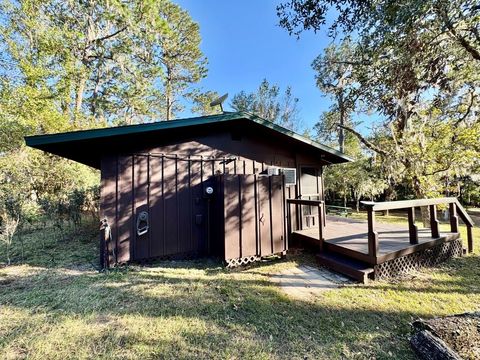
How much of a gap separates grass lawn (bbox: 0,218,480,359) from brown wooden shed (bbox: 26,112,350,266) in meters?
0.55

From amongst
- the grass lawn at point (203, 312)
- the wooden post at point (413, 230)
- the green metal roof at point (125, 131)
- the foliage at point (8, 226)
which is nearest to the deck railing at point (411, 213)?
the wooden post at point (413, 230)

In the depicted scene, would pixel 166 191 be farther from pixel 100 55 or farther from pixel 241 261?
pixel 100 55

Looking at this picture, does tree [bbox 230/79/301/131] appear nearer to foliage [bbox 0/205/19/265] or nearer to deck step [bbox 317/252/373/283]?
deck step [bbox 317/252/373/283]

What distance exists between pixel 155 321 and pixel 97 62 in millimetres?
13331

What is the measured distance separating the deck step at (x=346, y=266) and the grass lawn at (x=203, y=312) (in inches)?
8.5

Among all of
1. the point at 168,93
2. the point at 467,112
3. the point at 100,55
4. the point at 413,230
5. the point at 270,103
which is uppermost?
the point at 270,103

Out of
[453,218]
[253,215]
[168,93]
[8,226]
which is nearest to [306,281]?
[253,215]

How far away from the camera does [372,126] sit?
11.6 meters

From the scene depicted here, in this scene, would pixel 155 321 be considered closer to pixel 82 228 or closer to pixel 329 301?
pixel 329 301

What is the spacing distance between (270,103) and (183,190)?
1714 centimetres

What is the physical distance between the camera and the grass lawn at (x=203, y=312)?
2287 millimetres

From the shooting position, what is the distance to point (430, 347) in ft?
7.09

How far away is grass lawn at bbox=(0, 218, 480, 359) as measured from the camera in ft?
7.50

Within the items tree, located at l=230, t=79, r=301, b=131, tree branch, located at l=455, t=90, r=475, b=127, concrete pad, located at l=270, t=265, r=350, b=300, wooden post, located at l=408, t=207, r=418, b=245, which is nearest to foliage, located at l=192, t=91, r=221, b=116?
tree, located at l=230, t=79, r=301, b=131
